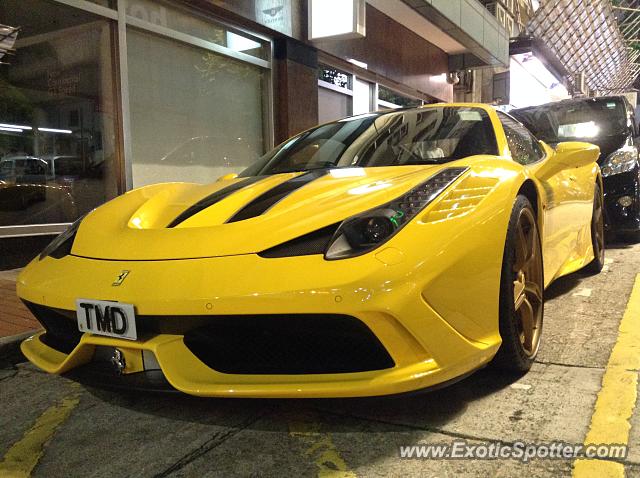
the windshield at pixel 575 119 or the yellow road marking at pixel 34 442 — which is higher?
the windshield at pixel 575 119

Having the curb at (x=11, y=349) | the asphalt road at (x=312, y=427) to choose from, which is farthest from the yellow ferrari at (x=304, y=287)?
the curb at (x=11, y=349)

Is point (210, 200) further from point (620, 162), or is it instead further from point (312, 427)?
point (620, 162)

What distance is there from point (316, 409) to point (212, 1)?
5.74m

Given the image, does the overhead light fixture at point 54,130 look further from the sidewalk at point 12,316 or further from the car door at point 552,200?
the car door at point 552,200

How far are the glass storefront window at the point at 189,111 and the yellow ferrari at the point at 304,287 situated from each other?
413cm

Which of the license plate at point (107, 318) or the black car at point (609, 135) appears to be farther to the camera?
the black car at point (609, 135)

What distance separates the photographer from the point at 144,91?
6.14 m

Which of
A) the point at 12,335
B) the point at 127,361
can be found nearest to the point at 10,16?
the point at 12,335

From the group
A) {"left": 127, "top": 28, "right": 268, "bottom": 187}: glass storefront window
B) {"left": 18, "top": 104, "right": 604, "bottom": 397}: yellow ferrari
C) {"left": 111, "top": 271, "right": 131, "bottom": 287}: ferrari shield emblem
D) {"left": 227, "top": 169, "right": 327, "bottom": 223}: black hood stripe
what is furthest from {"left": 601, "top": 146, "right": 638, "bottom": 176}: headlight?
{"left": 111, "top": 271, "right": 131, "bottom": 287}: ferrari shield emblem

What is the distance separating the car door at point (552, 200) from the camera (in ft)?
8.97

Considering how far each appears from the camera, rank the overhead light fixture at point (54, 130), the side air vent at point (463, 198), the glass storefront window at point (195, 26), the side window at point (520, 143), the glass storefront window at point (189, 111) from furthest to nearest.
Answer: the glass storefront window at point (189, 111) < the glass storefront window at point (195, 26) < the overhead light fixture at point (54, 130) < the side window at point (520, 143) < the side air vent at point (463, 198)

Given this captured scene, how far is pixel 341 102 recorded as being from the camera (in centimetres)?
962

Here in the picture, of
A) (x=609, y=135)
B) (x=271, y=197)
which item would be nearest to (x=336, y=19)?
(x=609, y=135)

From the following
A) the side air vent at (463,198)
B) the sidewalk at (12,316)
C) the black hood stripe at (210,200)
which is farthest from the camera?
the sidewalk at (12,316)
